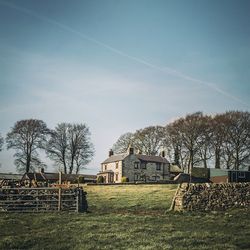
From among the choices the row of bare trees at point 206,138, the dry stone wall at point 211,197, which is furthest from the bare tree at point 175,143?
the dry stone wall at point 211,197

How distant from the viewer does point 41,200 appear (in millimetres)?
25922

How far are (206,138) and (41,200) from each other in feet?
191

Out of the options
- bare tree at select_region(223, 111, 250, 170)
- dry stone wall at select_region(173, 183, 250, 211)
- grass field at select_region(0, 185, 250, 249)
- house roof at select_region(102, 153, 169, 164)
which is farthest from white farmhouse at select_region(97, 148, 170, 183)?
grass field at select_region(0, 185, 250, 249)

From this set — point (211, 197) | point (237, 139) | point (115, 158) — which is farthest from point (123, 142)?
point (211, 197)

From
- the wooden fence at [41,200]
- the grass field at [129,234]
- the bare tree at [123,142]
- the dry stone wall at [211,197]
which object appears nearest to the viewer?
the grass field at [129,234]

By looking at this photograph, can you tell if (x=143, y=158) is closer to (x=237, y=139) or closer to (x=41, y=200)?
(x=237, y=139)

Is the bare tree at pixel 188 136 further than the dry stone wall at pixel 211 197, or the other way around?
the bare tree at pixel 188 136

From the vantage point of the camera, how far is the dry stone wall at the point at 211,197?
25.7m

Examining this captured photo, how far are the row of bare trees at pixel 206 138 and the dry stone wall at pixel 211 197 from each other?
49.1 meters

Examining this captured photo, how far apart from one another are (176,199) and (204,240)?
13465 mm

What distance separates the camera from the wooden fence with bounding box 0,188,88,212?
A: 85.1 ft

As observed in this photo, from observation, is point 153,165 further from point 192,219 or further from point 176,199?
point 192,219

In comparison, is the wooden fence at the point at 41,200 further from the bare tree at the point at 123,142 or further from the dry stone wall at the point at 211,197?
the bare tree at the point at 123,142

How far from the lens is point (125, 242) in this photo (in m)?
12.6
